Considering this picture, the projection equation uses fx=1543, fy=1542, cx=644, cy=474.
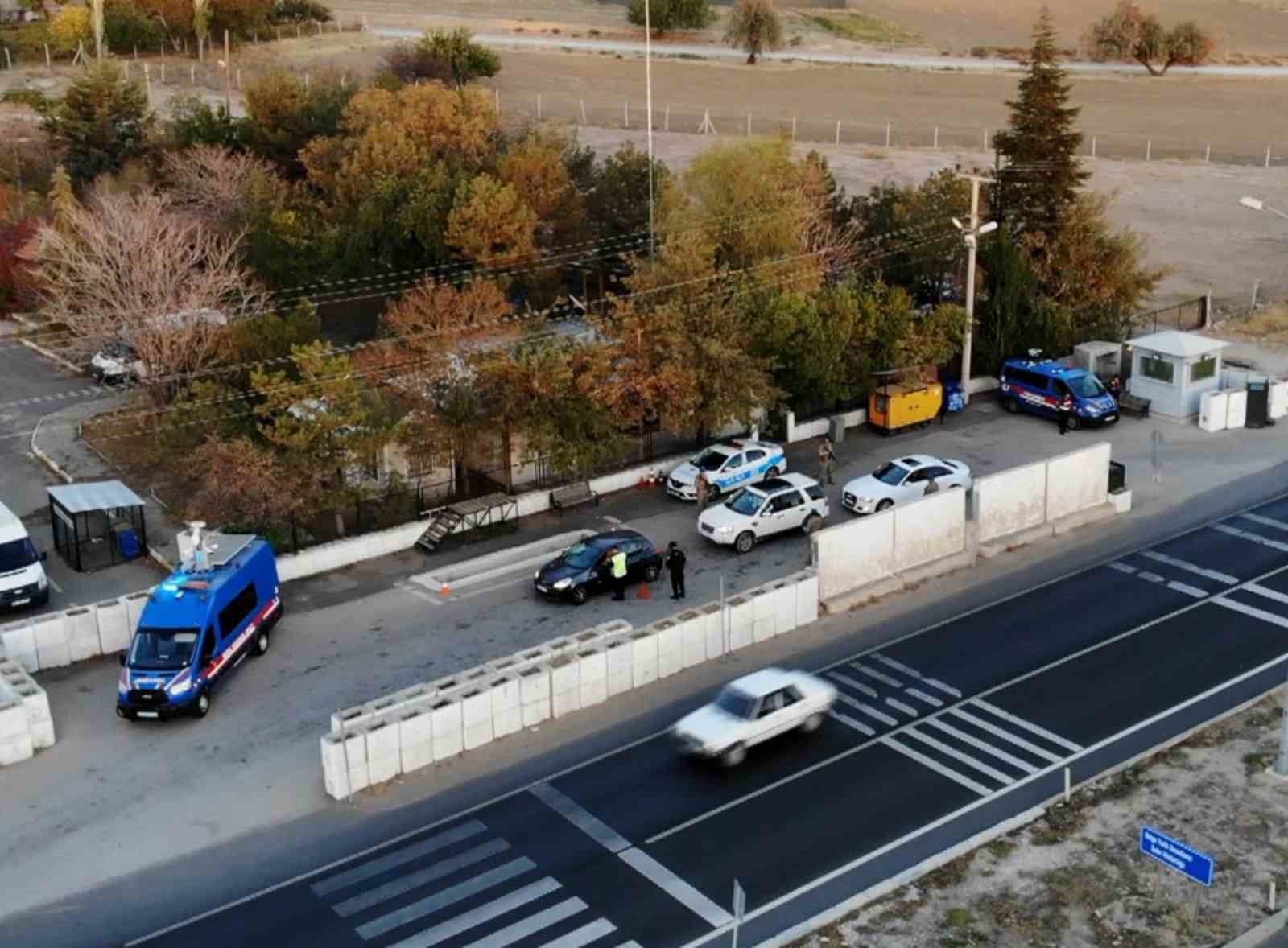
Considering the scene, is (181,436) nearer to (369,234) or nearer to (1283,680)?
(369,234)

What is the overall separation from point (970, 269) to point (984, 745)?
22620 millimetres

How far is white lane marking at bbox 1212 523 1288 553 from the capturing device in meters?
37.5

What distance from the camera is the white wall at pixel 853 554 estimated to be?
34.1 m

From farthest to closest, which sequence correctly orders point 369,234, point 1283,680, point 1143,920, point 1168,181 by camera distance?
point 1168,181
point 369,234
point 1283,680
point 1143,920

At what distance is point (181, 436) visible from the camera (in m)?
42.1

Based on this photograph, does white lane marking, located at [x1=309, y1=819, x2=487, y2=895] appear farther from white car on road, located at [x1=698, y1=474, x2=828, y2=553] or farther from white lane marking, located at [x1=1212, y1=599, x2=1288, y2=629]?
white lane marking, located at [x1=1212, y1=599, x2=1288, y2=629]

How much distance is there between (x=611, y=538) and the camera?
117 feet

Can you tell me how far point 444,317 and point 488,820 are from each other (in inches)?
859

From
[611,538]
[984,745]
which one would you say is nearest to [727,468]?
[611,538]

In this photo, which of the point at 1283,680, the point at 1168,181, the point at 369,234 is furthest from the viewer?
the point at 1168,181

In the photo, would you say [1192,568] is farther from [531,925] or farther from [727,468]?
[531,925]

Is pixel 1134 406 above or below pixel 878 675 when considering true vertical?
above

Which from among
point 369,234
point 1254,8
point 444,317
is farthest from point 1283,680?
point 1254,8

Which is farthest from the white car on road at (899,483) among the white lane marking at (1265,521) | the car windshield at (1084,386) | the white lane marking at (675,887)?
the white lane marking at (675,887)
